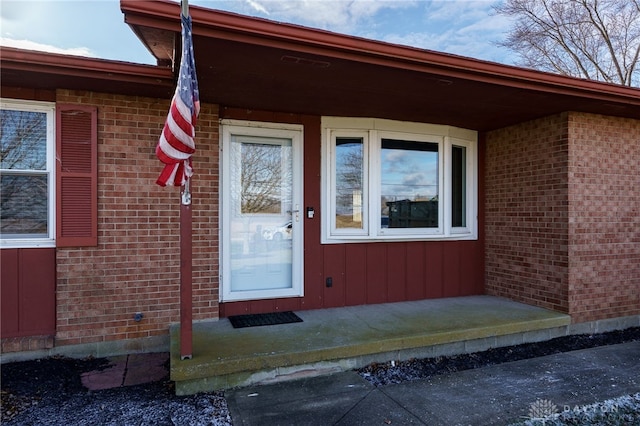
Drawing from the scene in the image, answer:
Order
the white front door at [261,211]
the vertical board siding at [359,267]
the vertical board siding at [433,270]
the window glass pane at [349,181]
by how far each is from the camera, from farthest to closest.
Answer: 1. the vertical board siding at [433,270]
2. the window glass pane at [349,181]
3. the vertical board siding at [359,267]
4. the white front door at [261,211]

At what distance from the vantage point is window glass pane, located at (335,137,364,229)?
4609 mm

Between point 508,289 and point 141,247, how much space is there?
438cm

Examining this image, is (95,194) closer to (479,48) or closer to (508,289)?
(508,289)

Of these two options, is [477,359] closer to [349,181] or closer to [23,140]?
[349,181]

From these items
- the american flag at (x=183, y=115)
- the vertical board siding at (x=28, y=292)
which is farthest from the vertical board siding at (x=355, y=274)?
the vertical board siding at (x=28, y=292)

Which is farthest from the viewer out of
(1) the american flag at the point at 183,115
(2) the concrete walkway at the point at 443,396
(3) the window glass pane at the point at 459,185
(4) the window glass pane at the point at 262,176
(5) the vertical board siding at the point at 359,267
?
(3) the window glass pane at the point at 459,185

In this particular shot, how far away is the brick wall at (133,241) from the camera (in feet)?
11.6

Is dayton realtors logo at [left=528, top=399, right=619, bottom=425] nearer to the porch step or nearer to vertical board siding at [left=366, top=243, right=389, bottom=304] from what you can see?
the porch step

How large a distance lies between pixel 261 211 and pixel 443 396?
8.30 feet

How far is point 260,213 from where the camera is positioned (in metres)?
4.30

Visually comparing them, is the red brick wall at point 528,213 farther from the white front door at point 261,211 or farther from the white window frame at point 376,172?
the white front door at point 261,211

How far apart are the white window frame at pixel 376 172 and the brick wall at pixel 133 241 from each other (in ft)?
4.23

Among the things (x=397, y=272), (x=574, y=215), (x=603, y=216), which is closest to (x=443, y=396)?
(x=397, y=272)

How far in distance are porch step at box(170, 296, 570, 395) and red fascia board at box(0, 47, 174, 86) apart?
7.35 feet
